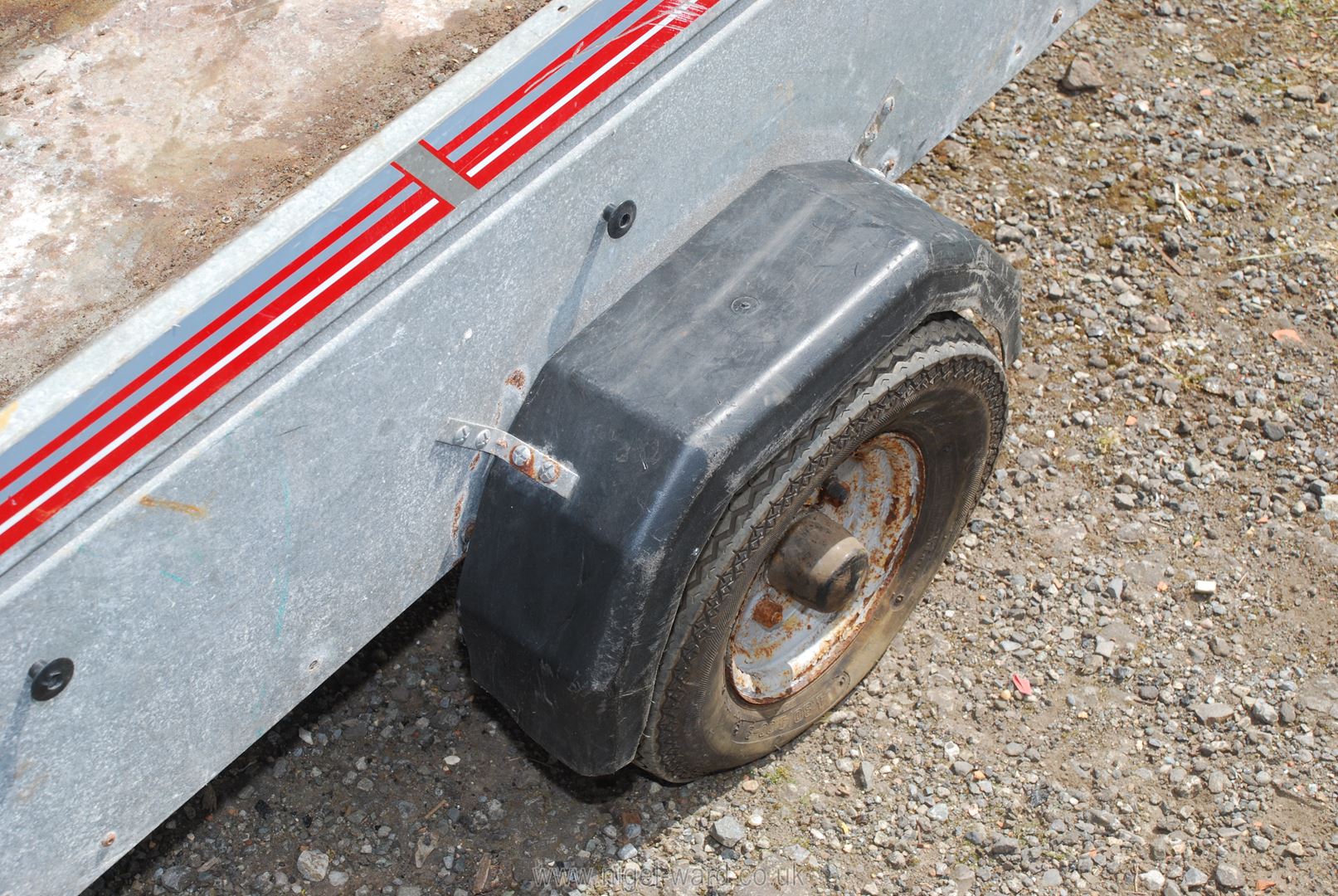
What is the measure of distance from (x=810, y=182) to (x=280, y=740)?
1.74 meters

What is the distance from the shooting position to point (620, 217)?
2.24m

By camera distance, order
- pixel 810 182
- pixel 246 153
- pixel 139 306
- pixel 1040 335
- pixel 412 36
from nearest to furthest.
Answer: pixel 139 306 < pixel 246 153 < pixel 412 36 < pixel 810 182 < pixel 1040 335

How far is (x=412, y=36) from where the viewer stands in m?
2.25

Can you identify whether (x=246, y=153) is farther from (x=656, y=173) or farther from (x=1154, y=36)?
(x=1154, y=36)

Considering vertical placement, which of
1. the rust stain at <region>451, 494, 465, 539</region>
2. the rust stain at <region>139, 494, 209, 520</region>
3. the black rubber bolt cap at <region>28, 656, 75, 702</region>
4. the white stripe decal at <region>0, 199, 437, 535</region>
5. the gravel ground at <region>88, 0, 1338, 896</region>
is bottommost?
the gravel ground at <region>88, 0, 1338, 896</region>

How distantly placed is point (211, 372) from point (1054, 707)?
2.19 metres

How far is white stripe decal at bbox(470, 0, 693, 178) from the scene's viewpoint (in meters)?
1.99

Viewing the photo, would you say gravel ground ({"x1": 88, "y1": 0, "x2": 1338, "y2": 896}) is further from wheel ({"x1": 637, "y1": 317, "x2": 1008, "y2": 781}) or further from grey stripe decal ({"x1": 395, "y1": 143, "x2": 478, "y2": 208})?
Answer: grey stripe decal ({"x1": 395, "y1": 143, "x2": 478, "y2": 208})

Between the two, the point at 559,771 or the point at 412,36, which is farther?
the point at 559,771

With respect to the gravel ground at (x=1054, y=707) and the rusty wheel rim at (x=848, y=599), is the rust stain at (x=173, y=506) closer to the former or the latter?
the rusty wheel rim at (x=848, y=599)

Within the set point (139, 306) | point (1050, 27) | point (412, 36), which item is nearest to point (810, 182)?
point (412, 36)

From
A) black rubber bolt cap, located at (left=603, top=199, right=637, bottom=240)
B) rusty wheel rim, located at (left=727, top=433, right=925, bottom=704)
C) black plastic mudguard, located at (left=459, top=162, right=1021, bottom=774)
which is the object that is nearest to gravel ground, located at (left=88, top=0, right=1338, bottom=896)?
rusty wheel rim, located at (left=727, top=433, right=925, bottom=704)

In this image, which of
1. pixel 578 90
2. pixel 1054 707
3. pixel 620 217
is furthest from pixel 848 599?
pixel 578 90

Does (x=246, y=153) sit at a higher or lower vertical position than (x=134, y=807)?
higher
